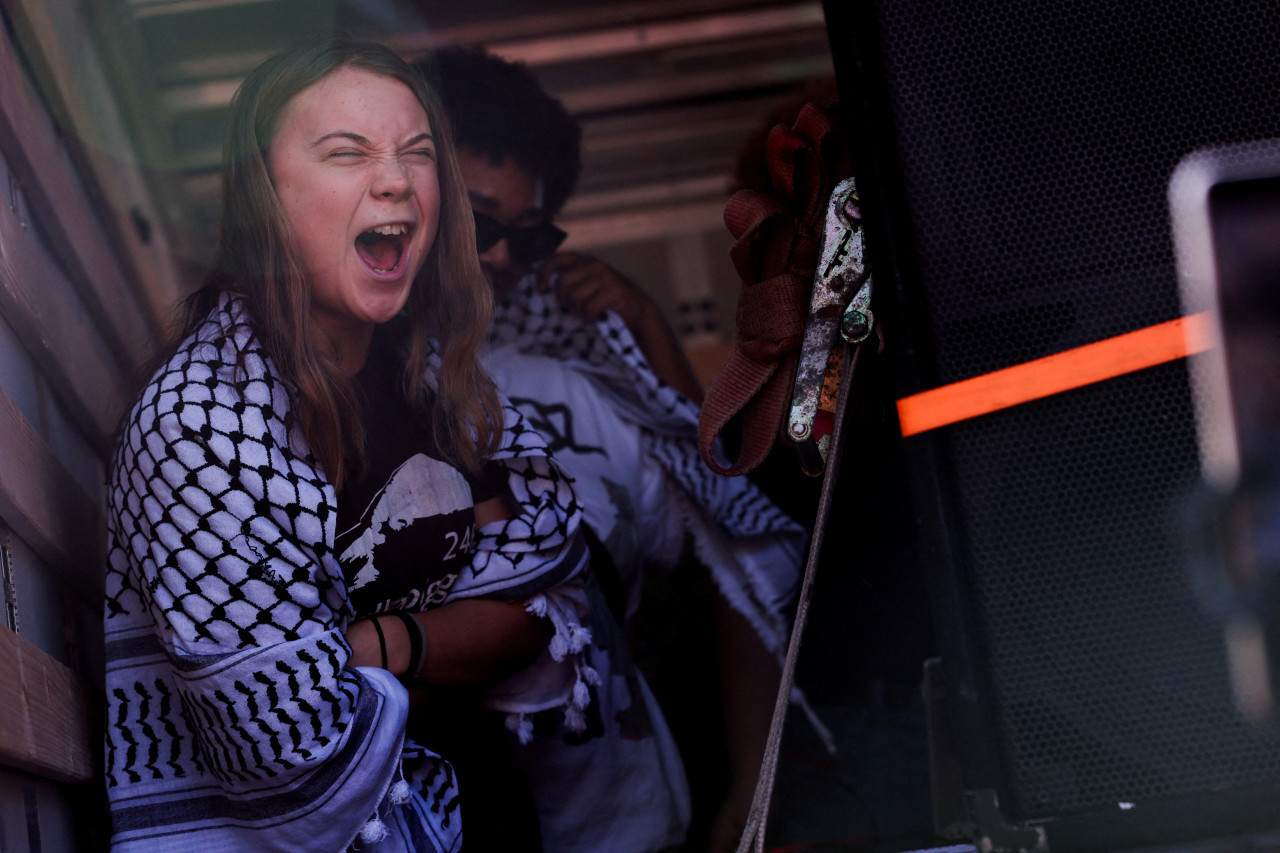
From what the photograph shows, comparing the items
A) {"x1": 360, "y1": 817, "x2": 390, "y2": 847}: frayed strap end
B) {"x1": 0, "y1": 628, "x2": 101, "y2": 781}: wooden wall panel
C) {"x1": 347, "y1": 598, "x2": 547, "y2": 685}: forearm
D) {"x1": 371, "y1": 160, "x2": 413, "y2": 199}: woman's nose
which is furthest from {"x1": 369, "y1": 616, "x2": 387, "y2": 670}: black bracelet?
{"x1": 371, "y1": 160, "x2": 413, "y2": 199}: woman's nose

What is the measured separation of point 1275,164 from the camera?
849 mm

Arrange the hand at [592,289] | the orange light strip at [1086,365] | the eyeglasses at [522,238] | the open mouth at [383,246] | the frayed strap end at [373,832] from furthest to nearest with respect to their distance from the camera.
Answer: the hand at [592,289] → the eyeglasses at [522,238] → the open mouth at [383,246] → the frayed strap end at [373,832] → the orange light strip at [1086,365]

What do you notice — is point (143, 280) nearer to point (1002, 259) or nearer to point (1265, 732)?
point (1002, 259)

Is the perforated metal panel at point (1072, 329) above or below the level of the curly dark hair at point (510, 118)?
below

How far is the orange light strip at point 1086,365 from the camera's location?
84 centimetres

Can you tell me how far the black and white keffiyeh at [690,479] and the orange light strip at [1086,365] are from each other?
770mm

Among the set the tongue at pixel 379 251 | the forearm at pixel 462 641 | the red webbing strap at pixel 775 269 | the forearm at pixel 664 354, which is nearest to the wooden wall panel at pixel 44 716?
the forearm at pixel 462 641

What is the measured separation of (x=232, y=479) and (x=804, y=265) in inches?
21.5

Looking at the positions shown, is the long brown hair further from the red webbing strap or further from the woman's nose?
the red webbing strap

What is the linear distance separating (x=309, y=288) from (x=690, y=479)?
2.29 ft

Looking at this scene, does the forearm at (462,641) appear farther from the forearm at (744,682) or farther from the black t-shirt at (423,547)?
the forearm at (744,682)

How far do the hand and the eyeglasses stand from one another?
0.17 feet

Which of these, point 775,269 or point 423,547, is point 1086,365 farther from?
point 423,547

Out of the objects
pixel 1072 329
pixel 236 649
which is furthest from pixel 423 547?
pixel 1072 329
